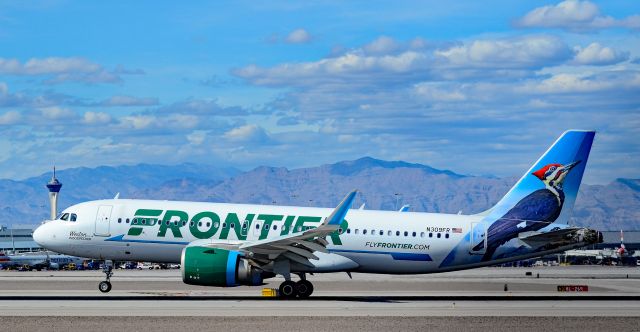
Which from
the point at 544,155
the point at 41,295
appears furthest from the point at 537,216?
the point at 41,295

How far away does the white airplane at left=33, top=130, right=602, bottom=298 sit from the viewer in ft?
160

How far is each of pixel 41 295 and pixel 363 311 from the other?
1796 centimetres

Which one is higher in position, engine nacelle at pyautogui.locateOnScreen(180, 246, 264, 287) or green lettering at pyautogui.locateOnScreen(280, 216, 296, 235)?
green lettering at pyautogui.locateOnScreen(280, 216, 296, 235)

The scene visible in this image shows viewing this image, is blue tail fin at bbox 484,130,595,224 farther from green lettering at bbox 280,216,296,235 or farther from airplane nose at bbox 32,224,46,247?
airplane nose at bbox 32,224,46,247

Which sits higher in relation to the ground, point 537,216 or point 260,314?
point 537,216

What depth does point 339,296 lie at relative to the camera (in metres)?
50.5

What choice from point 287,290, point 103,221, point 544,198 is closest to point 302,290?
point 287,290

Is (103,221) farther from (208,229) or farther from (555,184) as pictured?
(555,184)

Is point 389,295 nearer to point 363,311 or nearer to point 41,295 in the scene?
point 363,311

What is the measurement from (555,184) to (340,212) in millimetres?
11424

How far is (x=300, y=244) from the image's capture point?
46.4 m

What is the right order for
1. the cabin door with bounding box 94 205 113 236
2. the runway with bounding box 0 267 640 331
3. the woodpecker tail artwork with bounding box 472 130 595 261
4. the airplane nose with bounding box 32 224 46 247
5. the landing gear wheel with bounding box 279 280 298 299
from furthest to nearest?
the airplane nose with bounding box 32 224 46 247, the woodpecker tail artwork with bounding box 472 130 595 261, the cabin door with bounding box 94 205 113 236, the landing gear wheel with bounding box 279 280 298 299, the runway with bounding box 0 267 640 331

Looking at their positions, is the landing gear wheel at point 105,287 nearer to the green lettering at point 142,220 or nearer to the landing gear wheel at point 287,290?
the green lettering at point 142,220

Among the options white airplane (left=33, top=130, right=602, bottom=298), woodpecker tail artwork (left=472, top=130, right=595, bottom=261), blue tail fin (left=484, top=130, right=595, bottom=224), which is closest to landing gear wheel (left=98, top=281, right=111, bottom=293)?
white airplane (left=33, top=130, right=602, bottom=298)
